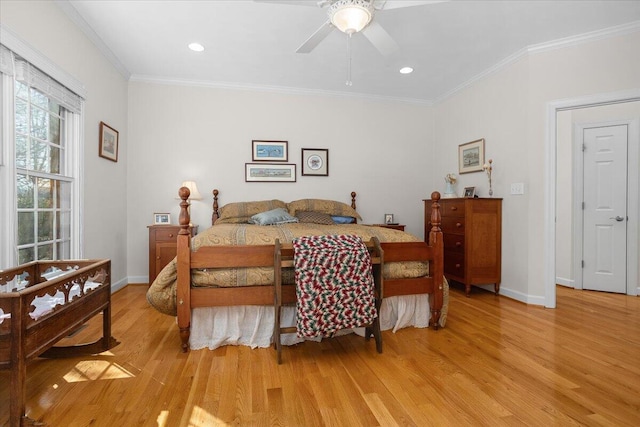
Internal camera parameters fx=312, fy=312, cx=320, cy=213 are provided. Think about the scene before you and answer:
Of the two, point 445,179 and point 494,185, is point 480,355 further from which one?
point 445,179

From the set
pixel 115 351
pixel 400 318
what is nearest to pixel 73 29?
pixel 115 351

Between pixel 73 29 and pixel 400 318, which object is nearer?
pixel 400 318

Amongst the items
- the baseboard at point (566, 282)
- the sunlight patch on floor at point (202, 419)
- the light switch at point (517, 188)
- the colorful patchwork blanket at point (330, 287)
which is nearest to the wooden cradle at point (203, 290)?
the colorful patchwork blanket at point (330, 287)

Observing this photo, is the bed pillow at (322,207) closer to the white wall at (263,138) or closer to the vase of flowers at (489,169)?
the white wall at (263,138)

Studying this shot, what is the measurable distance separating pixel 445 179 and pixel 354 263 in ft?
9.59

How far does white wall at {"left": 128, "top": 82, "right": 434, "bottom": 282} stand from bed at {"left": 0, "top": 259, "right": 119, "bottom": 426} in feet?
6.59

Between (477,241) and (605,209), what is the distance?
5.59 feet

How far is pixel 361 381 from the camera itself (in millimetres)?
1734

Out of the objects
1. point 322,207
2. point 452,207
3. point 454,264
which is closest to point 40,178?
point 322,207

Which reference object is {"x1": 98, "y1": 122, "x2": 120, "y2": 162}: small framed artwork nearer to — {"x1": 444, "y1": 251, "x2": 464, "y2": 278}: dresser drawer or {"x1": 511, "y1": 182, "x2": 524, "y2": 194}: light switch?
{"x1": 444, "y1": 251, "x2": 464, "y2": 278}: dresser drawer

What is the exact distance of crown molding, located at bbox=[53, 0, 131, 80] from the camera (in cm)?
254

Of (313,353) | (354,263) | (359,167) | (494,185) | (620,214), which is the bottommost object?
(313,353)

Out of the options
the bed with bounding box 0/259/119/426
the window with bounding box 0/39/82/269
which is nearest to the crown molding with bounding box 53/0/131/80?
the window with bounding box 0/39/82/269

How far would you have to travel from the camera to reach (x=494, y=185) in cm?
367
